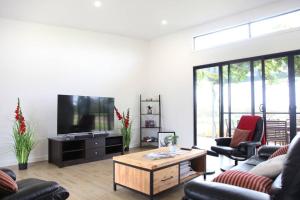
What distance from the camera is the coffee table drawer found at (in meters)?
2.85

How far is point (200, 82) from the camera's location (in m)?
5.84

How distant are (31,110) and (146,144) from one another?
3190 mm

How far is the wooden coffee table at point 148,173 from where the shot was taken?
9.25 ft

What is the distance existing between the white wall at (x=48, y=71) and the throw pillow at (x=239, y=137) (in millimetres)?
→ 3092

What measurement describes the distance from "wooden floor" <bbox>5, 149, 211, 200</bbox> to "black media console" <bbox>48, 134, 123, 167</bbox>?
0.53 feet

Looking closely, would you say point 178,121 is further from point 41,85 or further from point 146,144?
point 41,85

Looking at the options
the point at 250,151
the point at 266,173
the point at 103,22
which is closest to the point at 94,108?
the point at 103,22

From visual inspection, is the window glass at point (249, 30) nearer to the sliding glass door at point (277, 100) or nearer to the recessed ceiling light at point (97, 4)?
the sliding glass door at point (277, 100)

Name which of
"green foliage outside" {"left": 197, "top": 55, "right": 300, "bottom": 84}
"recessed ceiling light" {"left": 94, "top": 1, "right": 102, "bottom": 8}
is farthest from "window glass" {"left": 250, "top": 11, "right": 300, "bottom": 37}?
"recessed ceiling light" {"left": 94, "top": 1, "right": 102, "bottom": 8}

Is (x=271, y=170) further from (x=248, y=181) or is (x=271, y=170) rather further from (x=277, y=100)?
(x=277, y=100)

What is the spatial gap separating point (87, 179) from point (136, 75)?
3617 mm

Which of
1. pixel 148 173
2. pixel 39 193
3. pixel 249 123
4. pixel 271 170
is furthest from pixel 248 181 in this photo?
pixel 249 123

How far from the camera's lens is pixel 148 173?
281 centimetres

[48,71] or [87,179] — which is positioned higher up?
[48,71]
